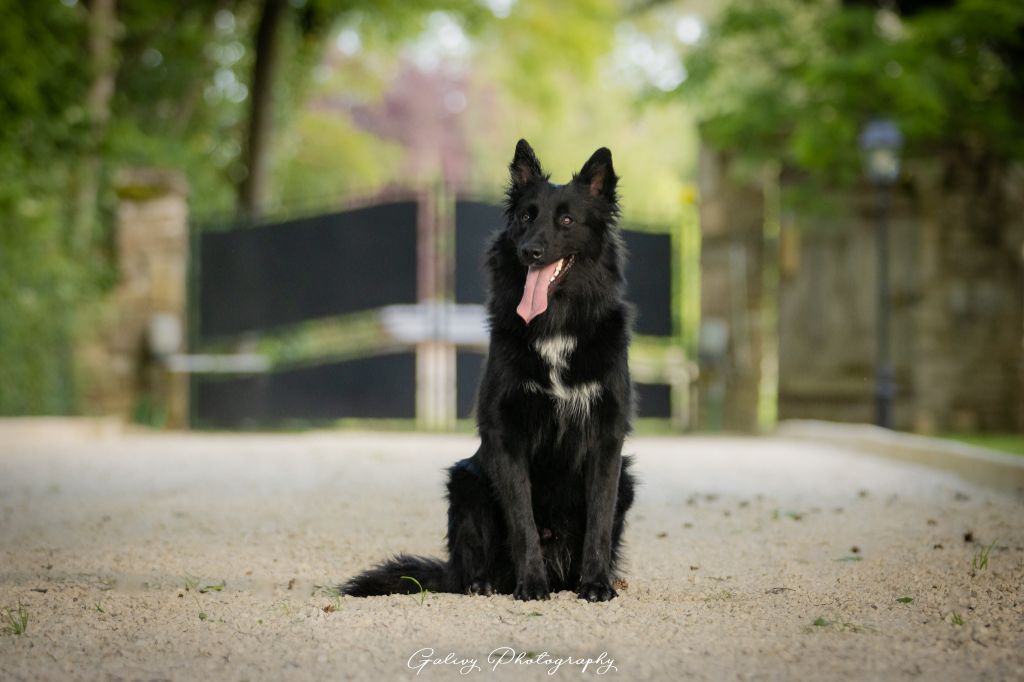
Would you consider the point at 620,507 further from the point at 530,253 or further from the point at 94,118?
the point at 94,118

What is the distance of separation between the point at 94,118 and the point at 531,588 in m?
11.5

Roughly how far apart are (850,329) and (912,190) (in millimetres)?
1857

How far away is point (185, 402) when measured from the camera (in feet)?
42.2

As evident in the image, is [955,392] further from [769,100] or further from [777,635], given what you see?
[777,635]

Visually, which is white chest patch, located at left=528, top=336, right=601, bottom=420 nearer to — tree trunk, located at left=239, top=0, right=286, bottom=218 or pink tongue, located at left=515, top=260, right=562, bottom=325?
pink tongue, located at left=515, top=260, right=562, bottom=325

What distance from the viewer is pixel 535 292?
421 cm

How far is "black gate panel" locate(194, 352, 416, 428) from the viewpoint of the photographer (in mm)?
12680

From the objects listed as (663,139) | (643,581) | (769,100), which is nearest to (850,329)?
(769,100)

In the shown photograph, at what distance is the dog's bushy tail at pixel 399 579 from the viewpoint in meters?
4.18

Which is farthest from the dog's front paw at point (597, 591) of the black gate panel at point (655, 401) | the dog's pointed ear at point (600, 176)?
the black gate panel at point (655, 401)

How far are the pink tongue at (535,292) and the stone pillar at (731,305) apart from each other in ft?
29.0

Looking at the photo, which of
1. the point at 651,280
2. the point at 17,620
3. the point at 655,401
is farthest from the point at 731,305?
the point at 17,620

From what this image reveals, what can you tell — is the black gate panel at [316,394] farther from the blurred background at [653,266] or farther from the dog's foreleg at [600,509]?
the dog's foreleg at [600,509]

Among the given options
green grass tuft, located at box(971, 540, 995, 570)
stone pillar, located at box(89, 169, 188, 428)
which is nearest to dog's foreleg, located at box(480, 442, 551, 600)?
green grass tuft, located at box(971, 540, 995, 570)
